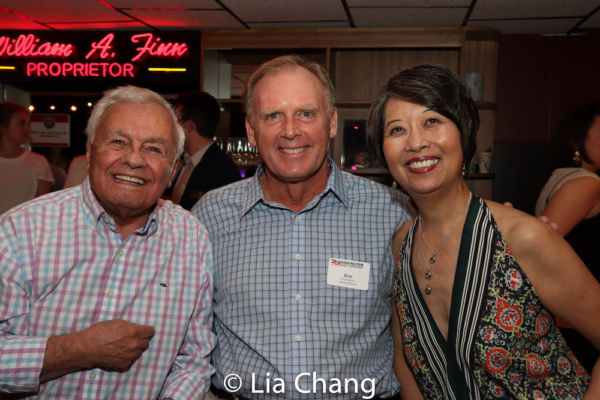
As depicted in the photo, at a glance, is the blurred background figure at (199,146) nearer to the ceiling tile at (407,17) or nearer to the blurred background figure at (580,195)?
the ceiling tile at (407,17)

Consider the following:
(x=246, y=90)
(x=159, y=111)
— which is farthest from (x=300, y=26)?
(x=159, y=111)

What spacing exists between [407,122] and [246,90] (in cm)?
82

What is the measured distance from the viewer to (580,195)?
282 centimetres

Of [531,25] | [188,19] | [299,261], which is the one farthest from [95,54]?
[299,261]

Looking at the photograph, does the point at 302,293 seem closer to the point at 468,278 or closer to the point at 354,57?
the point at 468,278

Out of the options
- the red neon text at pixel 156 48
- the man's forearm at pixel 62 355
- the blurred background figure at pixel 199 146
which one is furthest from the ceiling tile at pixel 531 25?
the man's forearm at pixel 62 355

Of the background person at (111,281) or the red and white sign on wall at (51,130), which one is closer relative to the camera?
the background person at (111,281)

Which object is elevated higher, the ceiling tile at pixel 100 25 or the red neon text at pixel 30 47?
the ceiling tile at pixel 100 25

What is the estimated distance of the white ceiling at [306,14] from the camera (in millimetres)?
4910

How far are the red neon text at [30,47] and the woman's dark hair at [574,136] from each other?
530cm

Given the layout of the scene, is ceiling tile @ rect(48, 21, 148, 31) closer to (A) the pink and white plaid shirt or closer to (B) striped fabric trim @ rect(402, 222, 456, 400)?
(A) the pink and white plaid shirt

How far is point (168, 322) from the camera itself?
1.78 m

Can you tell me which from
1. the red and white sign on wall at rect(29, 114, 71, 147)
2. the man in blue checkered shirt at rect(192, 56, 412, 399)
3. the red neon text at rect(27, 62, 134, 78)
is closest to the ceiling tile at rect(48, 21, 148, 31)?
the red neon text at rect(27, 62, 134, 78)

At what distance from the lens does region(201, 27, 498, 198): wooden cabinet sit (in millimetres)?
5656
